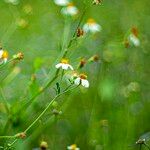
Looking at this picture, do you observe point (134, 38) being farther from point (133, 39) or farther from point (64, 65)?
point (64, 65)

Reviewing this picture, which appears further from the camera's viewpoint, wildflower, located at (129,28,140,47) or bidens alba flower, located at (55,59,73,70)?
wildflower, located at (129,28,140,47)

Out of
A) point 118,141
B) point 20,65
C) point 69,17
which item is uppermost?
point 69,17

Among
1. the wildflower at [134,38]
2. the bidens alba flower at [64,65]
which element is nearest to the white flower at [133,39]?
the wildflower at [134,38]

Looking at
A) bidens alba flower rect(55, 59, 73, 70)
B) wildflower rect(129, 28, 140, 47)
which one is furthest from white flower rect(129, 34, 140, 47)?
bidens alba flower rect(55, 59, 73, 70)

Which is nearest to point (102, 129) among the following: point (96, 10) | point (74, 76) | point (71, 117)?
point (71, 117)

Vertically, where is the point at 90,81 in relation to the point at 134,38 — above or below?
below

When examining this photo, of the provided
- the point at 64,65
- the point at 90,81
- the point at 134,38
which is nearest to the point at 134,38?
the point at 134,38

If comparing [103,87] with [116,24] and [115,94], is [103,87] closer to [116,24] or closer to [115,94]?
[115,94]

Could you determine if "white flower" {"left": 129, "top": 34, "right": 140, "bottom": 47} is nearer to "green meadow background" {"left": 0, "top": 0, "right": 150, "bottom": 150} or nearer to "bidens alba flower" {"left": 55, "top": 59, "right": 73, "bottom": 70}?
"green meadow background" {"left": 0, "top": 0, "right": 150, "bottom": 150}
